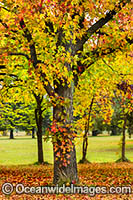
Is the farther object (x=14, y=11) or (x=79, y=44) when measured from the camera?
(x=79, y=44)

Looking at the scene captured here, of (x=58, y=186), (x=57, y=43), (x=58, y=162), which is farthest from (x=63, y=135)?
(x=57, y=43)

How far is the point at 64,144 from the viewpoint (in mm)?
8531

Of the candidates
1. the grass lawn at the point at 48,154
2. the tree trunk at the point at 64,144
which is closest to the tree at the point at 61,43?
the tree trunk at the point at 64,144

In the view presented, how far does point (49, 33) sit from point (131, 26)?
3.29 meters

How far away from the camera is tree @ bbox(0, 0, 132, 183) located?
816cm

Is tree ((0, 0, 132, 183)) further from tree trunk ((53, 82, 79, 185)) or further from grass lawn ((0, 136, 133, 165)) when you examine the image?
grass lawn ((0, 136, 133, 165))

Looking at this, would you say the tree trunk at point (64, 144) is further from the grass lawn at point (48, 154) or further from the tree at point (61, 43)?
the grass lawn at point (48, 154)

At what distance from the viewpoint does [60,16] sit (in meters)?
8.08

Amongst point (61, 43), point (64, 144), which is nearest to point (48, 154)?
point (64, 144)

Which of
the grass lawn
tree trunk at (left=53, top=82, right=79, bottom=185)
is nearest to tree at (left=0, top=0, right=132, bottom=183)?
tree trunk at (left=53, top=82, right=79, bottom=185)

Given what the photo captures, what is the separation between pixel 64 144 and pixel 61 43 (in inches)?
141

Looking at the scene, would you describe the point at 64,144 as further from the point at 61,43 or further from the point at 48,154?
the point at 48,154

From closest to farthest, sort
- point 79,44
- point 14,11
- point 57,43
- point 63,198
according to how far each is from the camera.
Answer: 1. point 63,198
2. point 14,11
3. point 57,43
4. point 79,44

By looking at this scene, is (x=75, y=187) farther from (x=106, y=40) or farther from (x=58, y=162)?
(x=106, y=40)
